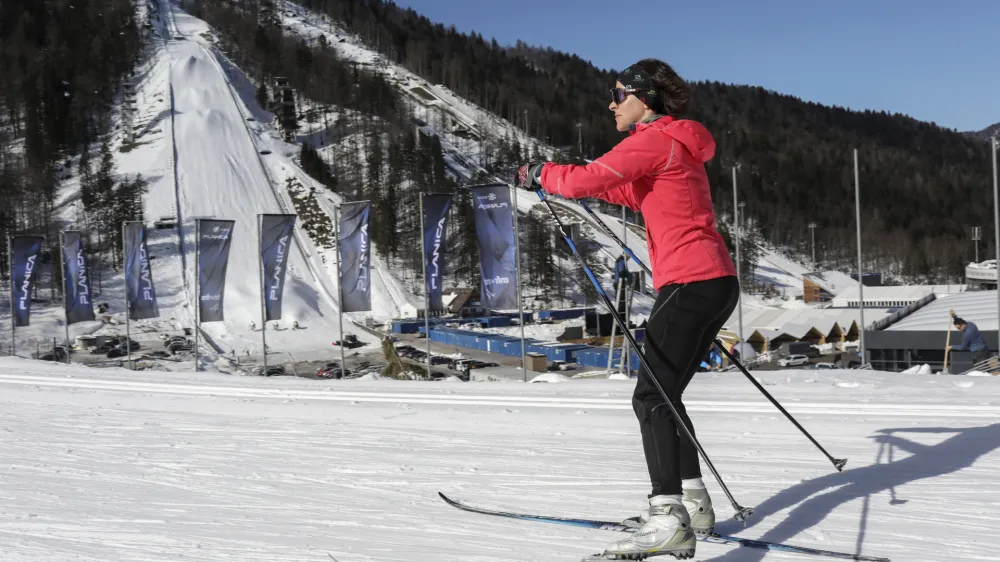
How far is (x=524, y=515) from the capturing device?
2.95 metres

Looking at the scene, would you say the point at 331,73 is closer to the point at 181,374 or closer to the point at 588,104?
the point at 588,104

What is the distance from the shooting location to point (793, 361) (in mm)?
28859

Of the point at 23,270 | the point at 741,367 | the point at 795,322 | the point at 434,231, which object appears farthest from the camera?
the point at 795,322

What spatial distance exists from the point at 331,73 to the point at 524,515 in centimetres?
10432

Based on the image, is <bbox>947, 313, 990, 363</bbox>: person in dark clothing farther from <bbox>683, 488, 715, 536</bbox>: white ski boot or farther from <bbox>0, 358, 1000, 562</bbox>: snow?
<bbox>683, 488, 715, 536</bbox>: white ski boot

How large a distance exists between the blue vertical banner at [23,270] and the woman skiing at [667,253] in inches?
886

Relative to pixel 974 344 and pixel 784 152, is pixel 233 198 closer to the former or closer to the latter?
pixel 974 344

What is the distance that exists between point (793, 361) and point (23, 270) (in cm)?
2523

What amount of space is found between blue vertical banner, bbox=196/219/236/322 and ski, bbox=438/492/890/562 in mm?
17365

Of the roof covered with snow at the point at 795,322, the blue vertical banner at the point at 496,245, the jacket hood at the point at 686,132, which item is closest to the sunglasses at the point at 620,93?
the jacket hood at the point at 686,132

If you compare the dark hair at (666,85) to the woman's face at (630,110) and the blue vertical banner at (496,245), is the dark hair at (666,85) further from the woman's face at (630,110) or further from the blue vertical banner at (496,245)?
the blue vertical banner at (496,245)

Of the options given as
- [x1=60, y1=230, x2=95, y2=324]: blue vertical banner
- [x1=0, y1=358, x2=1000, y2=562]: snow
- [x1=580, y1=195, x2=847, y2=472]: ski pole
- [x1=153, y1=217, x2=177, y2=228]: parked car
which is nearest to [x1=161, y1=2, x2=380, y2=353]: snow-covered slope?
[x1=153, y1=217, x2=177, y2=228]: parked car

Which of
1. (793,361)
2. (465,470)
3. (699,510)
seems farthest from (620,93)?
(793,361)

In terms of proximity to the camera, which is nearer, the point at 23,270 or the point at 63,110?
the point at 23,270
